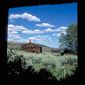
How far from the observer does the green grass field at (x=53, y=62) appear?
11.4ft

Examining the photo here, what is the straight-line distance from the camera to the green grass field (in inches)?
137

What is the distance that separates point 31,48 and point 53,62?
0.42 metres

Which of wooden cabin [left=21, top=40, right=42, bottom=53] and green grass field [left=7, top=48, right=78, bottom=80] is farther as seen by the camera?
wooden cabin [left=21, top=40, right=42, bottom=53]

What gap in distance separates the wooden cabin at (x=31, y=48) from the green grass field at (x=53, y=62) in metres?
0.05

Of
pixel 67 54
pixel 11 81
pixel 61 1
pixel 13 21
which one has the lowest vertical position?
pixel 11 81

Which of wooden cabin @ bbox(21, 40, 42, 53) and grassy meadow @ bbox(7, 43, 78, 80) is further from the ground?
wooden cabin @ bbox(21, 40, 42, 53)

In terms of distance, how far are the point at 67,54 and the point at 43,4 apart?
2.65 feet

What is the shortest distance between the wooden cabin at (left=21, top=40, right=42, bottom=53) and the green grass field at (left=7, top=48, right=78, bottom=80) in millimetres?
49

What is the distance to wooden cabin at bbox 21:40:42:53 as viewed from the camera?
370 centimetres

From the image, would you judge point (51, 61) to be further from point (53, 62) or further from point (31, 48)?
point (31, 48)
